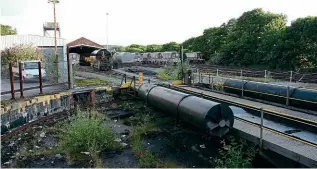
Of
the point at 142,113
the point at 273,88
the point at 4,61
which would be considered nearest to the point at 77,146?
the point at 142,113

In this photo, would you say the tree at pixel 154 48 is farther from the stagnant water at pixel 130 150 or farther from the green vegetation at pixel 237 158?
the green vegetation at pixel 237 158

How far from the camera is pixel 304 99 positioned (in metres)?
8.91

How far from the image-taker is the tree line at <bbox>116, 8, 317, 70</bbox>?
78.4 ft

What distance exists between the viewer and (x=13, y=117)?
28.3 ft

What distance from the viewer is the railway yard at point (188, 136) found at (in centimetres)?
638

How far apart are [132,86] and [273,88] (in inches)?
253

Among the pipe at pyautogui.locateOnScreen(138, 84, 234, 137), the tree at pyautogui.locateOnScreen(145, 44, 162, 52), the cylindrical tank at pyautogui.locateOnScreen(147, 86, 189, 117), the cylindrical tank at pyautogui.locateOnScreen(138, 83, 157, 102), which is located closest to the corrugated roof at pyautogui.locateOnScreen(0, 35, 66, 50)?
the cylindrical tank at pyautogui.locateOnScreen(138, 83, 157, 102)

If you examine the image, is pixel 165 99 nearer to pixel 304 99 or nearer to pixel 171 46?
pixel 304 99

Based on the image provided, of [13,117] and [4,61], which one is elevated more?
[4,61]

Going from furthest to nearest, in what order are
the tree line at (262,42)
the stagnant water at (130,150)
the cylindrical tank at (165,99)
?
the tree line at (262,42), the cylindrical tank at (165,99), the stagnant water at (130,150)

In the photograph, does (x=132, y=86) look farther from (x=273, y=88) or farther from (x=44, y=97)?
(x=273, y=88)

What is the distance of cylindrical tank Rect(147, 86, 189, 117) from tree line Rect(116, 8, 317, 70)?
56.7ft

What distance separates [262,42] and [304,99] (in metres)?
21.7

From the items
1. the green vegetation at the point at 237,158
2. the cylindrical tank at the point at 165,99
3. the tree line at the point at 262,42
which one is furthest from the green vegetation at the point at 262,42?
the green vegetation at the point at 237,158
